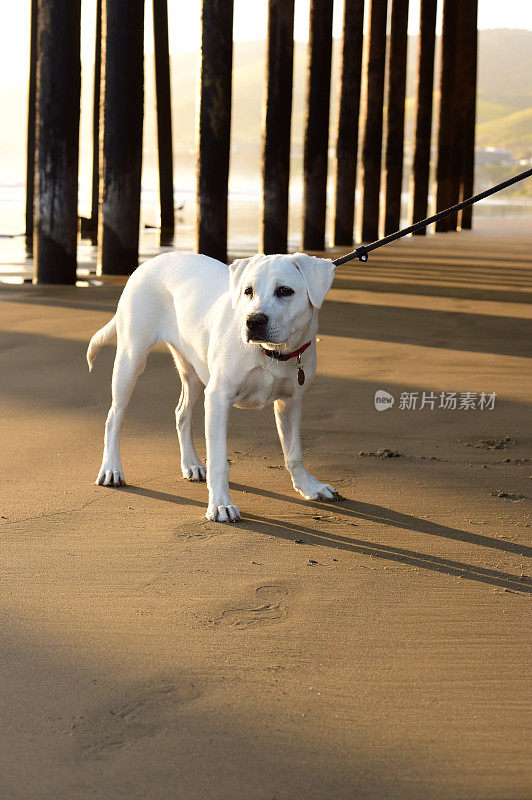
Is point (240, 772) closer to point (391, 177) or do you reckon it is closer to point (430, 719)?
point (430, 719)

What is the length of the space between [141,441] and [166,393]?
3.04 ft

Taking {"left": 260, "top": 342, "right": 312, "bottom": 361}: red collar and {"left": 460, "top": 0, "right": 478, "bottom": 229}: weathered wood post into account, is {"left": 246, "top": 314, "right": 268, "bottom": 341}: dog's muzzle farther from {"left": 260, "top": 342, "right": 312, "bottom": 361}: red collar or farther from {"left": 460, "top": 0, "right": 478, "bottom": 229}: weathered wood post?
{"left": 460, "top": 0, "right": 478, "bottom": 229}: weathered wood post

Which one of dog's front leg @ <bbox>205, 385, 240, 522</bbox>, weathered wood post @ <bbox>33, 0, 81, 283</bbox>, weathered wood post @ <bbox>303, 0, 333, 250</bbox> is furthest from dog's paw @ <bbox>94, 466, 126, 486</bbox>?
weathered wood post @ <bbox>303, 0, 333, 250</bbox>

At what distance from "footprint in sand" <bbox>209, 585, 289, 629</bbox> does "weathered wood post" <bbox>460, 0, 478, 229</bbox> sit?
21.2 meters

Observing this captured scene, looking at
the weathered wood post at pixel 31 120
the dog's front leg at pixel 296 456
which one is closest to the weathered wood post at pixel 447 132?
the weathered wood post at pixel 31 120

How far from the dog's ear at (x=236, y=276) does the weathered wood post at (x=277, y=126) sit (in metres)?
10.2

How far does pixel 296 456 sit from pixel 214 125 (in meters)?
8.02

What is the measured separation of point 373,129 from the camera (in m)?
19.4

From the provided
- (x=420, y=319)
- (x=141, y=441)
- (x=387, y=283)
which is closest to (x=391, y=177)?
(x=387, y=283)

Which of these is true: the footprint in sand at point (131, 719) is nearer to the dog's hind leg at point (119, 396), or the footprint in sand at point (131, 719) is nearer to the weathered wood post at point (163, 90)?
the dog's hind leg at point (119, 396)

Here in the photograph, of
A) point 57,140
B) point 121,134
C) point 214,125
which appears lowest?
point 57,140

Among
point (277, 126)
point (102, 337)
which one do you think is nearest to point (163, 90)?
point (277, 126)

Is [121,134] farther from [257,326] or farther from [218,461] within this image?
[257,326]

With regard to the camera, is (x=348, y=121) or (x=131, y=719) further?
(x=348, y=121)
